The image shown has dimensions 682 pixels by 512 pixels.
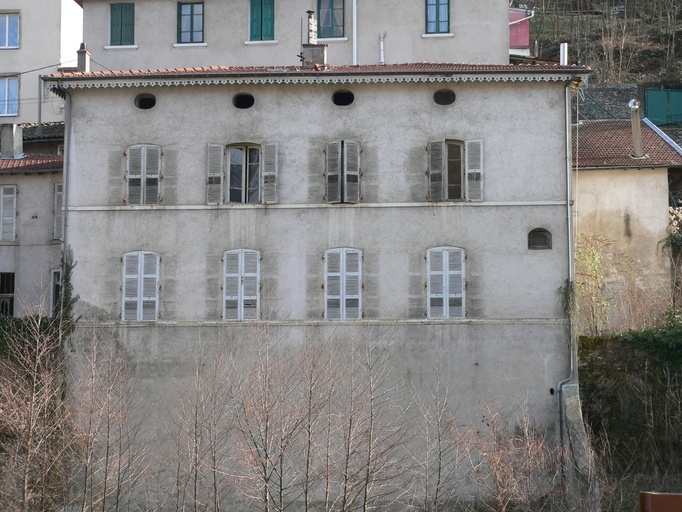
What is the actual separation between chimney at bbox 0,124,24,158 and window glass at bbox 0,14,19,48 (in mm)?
11679

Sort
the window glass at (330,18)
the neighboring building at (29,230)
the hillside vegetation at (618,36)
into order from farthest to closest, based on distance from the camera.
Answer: the hillside vegetation at (618,36) → the window glass at (330,18) → the neighboring building at (29,230)

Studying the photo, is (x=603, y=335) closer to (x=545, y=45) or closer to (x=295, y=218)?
(x=295, y=218)

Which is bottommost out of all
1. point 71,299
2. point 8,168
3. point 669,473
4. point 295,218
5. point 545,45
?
point 669,473

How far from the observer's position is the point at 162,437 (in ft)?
68.7

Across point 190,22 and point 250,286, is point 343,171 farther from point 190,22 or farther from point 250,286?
point 190,22

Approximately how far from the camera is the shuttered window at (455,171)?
843 inches

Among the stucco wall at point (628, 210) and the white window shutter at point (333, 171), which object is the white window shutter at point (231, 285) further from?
the stucco wall at point (628, 210)

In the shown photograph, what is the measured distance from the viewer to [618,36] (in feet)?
147

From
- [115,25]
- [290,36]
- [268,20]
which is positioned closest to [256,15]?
[268,20]

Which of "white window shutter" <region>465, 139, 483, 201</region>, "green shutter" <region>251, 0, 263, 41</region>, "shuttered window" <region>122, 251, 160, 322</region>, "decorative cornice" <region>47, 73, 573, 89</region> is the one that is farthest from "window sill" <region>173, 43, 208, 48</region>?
"white window shutter" <region>465, 139, 483, 201</region>

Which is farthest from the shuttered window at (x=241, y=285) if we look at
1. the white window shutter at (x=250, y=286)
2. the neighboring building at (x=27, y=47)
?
the neighboring building at (x=27, y=47)

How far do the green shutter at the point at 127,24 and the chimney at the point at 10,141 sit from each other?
3.76 m

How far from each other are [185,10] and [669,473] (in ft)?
54.8


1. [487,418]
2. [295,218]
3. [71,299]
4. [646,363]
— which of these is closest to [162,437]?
[71,299]
